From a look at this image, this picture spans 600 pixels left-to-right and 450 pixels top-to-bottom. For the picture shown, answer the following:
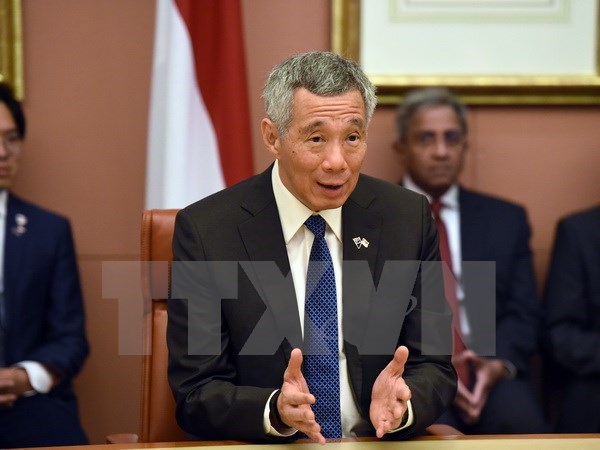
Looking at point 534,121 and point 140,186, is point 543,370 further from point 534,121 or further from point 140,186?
point 140,186

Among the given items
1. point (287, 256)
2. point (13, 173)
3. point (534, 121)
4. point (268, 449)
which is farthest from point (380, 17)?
point (268, 449)

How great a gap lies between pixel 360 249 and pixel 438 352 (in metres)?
0.35

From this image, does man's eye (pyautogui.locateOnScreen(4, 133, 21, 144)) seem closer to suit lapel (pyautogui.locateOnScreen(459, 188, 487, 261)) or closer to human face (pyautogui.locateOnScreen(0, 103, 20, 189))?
human face (pyautogui.locateOnScreen(0, 103, 20, 189))

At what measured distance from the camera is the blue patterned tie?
2.41m

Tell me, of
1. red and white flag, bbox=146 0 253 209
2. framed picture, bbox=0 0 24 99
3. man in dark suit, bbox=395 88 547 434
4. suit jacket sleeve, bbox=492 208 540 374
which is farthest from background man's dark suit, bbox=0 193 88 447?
suit jacket sleeve, bbox=492 208 540 374

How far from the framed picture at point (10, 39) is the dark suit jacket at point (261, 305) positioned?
186cm

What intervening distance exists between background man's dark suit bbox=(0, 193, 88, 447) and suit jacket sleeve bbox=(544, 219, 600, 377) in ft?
6.32

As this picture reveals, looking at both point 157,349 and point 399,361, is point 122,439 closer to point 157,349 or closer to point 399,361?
point 157,349

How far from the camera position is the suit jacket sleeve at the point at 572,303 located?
3738 mm

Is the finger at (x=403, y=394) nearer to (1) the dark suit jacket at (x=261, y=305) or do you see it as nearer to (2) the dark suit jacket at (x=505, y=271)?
(1) the dark suit jacket at (x=261, y=305)

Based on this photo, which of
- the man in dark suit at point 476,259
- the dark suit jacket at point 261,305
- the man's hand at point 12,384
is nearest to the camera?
the dark suit jacket at point 261,305

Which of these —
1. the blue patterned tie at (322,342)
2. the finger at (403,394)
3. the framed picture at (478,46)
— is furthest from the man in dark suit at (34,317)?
the finger at (403,394)

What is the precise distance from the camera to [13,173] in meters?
3.88

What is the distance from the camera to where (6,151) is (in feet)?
12.5
